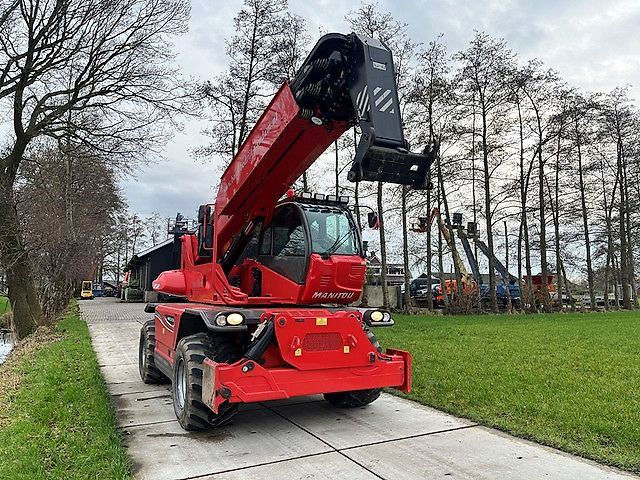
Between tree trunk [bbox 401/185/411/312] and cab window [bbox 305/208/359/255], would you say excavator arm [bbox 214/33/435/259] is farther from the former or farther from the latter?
tree trunk [bbox 401/185/411/312]

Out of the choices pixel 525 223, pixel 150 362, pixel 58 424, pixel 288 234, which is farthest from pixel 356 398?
pixel 525 223

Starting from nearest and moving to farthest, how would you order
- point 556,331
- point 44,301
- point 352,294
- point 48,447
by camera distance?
point 48,447, point 352,294, point 556,331, point 44,301

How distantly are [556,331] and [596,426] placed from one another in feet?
34.9

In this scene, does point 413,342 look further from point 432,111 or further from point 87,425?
point 432,111

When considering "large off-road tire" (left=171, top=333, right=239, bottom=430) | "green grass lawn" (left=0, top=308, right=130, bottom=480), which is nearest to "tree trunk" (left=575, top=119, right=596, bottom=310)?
"green grass lawn" (left=0, top=308, right=130, bottom=480)

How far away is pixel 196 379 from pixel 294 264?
159 centimetres

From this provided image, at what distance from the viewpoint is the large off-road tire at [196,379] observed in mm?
5359

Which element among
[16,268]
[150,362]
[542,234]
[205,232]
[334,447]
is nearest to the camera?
[334,447]

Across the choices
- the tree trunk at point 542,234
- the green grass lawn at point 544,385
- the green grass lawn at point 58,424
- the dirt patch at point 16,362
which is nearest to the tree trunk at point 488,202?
the tree trunk at point 542,234

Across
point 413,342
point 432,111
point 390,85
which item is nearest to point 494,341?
point 413,342

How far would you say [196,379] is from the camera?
5383 millimetres

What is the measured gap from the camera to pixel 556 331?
15320 millimetres

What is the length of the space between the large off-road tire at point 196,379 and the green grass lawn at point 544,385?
8.69ft

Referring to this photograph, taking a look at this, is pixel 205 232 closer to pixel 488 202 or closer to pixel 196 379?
pixel 196 379
